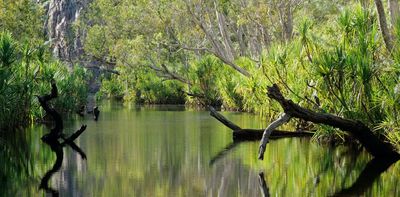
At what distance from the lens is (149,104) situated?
4253cm

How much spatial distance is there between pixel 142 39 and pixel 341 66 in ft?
76.0

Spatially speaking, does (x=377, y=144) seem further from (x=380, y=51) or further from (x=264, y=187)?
(x=264, y=187)

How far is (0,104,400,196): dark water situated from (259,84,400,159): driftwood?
0.38 m

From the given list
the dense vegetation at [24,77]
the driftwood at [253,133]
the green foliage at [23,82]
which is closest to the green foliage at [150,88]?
the dense vegetation at [24,77]

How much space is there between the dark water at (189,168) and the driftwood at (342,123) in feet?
1.24

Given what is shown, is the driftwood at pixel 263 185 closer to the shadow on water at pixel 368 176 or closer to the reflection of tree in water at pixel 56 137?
the shadow on water at pixel 368 176

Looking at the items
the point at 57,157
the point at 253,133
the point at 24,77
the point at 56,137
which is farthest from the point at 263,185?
the point at 24,77

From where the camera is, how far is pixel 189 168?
12.5m

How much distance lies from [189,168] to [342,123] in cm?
303

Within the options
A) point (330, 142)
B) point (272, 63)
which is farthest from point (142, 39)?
point (330, 142)

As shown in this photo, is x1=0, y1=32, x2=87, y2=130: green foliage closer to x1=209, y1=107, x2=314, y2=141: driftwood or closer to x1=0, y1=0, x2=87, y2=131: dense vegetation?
x1=0, y1=0, x2=87, y2=131: dense vegetation

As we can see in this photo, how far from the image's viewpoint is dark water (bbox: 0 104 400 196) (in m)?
10.2

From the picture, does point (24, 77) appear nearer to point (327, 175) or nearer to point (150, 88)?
point (327, 175)

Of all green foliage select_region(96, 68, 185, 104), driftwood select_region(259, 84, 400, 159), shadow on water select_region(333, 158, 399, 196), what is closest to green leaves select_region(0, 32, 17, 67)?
driftwood select_region(259, 84, 400, 159)
